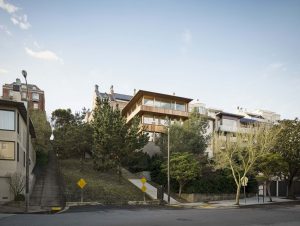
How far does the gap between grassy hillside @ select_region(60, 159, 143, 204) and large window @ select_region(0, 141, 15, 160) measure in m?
6.25

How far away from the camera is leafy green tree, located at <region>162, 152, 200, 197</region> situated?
3422cm

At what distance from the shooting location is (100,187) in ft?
106

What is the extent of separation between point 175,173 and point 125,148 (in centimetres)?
640

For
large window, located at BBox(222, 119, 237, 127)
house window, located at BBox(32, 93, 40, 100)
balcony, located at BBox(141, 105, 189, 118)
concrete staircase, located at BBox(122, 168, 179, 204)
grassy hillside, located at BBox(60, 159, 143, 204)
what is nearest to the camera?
grassy hillside, located at BBox(60, 159, 143, 204)

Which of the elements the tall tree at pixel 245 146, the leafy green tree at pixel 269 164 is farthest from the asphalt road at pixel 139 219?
the leafy green tree at pixel 269 164

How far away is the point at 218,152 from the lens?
114 feet

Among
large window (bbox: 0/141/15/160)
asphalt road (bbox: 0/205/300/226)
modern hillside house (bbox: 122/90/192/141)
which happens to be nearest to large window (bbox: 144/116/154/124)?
modern hillside house (bbox: 122/90/192/141)

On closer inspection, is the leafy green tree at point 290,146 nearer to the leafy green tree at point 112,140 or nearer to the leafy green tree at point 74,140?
the leafy green tree at point 112,140

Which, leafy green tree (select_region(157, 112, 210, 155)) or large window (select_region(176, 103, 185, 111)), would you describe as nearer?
leafy green tree (select_region(157, 112, 210, 155))

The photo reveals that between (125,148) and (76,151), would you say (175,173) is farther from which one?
(76,151)

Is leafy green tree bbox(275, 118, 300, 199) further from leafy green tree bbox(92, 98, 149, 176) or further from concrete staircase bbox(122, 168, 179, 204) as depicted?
leafy green tree bbox(92, 98, 149, 176)

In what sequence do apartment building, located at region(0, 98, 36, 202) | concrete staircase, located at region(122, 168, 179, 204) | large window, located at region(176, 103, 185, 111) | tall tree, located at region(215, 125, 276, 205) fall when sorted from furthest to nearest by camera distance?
large window, located at region(176, 103, 185, 111) → concrete staircase, located at region(122, 168, 179, 204) → tall tree, located at region(215, 125, 276, 205) → apartment building, located at region(0, 98, 36, 202)

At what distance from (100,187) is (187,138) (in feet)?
52.3

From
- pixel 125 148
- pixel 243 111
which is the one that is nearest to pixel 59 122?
pixel 125 148
